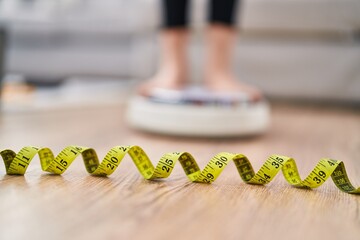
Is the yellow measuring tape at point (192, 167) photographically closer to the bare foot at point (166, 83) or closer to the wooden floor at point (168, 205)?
the wooden floor at point (168, 205)

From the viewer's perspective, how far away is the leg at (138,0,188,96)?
1545mm

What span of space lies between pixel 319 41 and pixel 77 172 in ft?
5.59

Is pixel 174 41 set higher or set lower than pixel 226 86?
higher

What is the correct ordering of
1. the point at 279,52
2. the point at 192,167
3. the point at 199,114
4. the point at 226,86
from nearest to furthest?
the point at 192,167, the point at 199,114, the point at 226,86, the point at 279,52

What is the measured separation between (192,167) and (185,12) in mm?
A: 825

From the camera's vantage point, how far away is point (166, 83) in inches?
58.9

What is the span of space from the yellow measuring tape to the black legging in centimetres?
75

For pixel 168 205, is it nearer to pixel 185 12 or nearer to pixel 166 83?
A: pixel 166 83

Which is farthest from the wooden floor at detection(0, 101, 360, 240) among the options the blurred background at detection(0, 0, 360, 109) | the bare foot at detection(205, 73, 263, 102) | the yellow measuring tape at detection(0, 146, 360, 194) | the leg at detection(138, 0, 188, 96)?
the blurred background at detection(0, 0, 360, 109)

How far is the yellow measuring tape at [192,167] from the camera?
33.0 inches

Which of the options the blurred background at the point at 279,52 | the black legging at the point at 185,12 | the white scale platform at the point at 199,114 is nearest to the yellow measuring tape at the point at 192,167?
the white scale platform at the point at 199,114

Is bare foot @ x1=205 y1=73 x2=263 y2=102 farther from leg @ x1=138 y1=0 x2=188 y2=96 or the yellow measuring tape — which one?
the yellow measuring tape

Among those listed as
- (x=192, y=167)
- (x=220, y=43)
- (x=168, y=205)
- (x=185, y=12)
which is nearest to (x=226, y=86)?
(x=220, y=43)

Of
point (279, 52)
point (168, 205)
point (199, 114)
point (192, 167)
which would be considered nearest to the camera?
point (168, 205)
